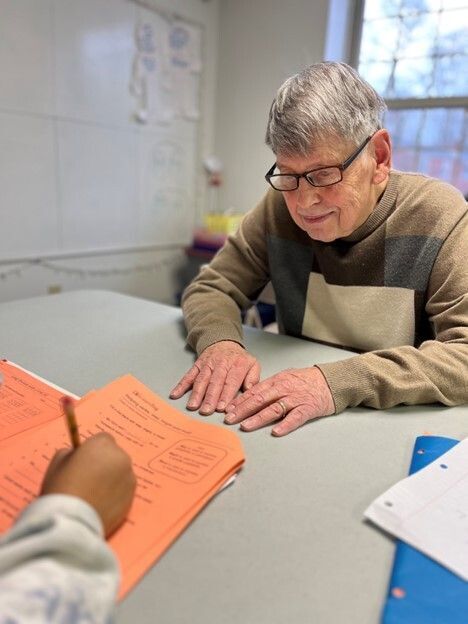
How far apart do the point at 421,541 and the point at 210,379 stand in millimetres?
449

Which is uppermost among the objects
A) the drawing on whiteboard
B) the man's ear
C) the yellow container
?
the drawing on whiteboard

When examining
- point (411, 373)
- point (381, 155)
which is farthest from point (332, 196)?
point (411, 373)

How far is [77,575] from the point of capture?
36cm

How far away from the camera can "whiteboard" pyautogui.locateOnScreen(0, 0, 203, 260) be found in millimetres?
2244

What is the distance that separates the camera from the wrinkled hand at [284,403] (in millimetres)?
745

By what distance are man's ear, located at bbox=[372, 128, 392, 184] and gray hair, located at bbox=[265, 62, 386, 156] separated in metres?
0.03

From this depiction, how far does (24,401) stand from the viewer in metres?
0.78

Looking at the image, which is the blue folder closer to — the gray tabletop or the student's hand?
the gray tabletop

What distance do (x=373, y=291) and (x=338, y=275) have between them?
94 millimetres

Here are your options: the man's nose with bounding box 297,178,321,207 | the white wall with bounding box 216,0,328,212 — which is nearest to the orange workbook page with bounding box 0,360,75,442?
the man's nose with bounding box 297,178,321,207

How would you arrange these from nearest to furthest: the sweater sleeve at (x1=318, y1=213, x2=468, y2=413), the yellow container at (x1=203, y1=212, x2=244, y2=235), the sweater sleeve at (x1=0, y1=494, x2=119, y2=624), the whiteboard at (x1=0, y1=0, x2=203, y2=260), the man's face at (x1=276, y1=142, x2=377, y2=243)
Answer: the sweater sleeve at (x1=0, y1=494, x2=119, y2=624)
the sweater sleeve at (x1=318, y1=213, x2=468, y2=413)
the man's face at (x1=276, y1=142, x2=377, y2=243)
the whiteboard at (x1=0, y1=0, x2=203, y2=260)
the yellow container at (x1=203, y1=212, x2=244, y2=235)

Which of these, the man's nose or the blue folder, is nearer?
the blue folder

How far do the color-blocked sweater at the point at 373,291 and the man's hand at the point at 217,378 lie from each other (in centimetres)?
7

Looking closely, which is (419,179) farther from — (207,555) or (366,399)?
(207,555)
